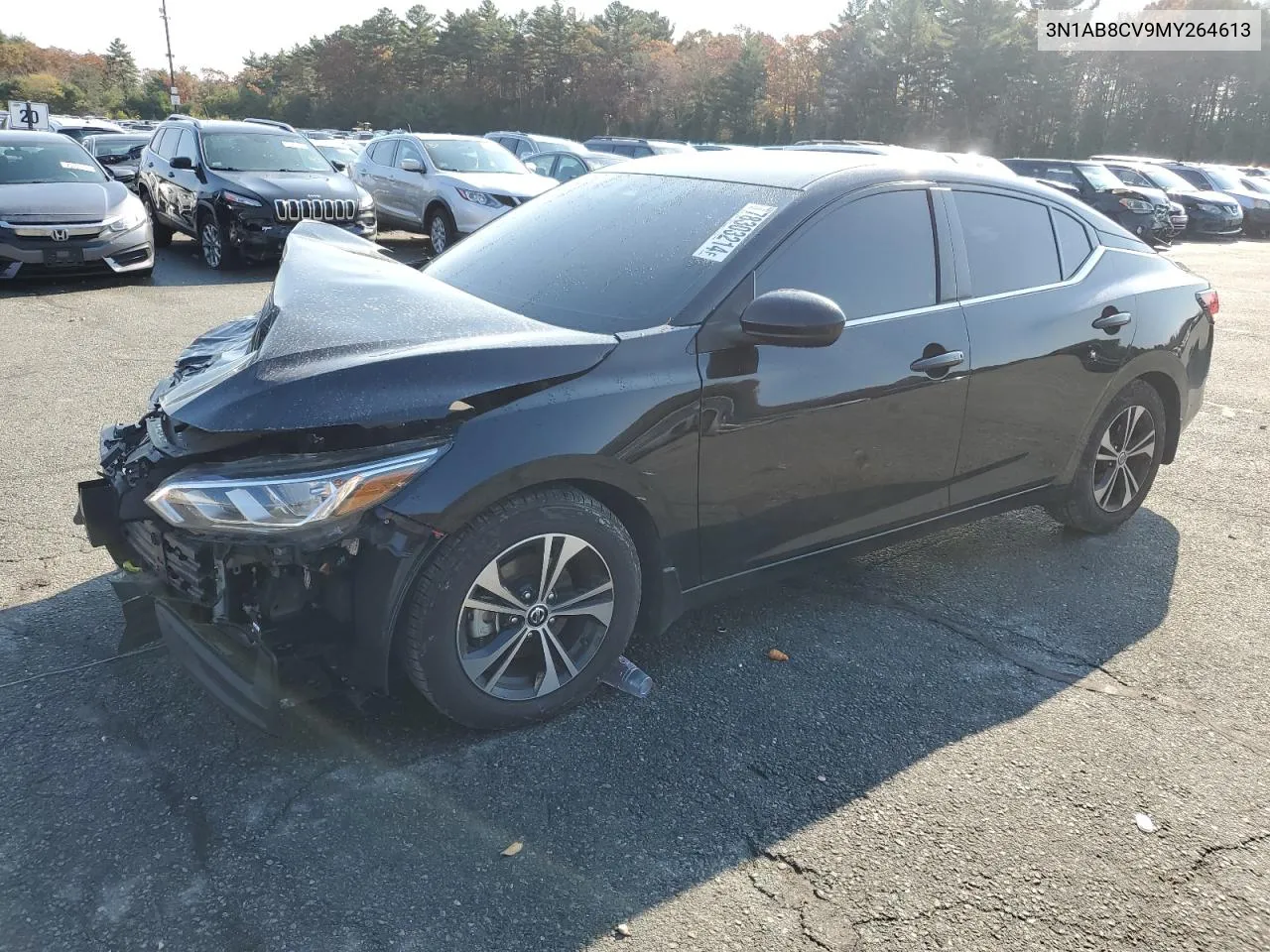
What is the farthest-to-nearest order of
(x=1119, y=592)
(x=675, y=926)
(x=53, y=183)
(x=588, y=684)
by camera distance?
(x=53, y=183) → (x=1119, y=592) → (x=588, y=684) → (x=675, y=926)

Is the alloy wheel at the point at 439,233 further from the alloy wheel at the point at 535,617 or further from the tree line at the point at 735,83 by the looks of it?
the tree line at the point at 735,83

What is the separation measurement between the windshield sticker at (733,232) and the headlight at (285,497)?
4.08 feet

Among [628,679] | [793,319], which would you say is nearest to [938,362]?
[793,319]

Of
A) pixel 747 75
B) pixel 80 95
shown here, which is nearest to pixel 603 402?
pixel 747 75

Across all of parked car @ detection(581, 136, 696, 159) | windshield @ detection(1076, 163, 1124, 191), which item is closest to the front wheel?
parked car @ detection(581, 136, 696, 159)

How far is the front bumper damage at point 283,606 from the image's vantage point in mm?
2623

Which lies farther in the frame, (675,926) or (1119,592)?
(1119,592)

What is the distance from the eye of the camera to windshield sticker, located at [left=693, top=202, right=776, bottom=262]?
3.30 metres

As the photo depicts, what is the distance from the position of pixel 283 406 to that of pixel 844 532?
200cm

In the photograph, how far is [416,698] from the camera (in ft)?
10.3

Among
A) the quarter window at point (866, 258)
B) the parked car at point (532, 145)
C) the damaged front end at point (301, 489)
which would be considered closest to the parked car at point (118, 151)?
the parked car at point (532, 145)

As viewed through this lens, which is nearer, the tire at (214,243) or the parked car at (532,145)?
the tire at (214,243)

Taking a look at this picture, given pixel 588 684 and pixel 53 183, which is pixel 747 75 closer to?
pixel 53 183

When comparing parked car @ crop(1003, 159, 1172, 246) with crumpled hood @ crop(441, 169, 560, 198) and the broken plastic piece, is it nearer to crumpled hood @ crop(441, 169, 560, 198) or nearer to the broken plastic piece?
crumpled hood @ crop(441, 169, 560, 198)
